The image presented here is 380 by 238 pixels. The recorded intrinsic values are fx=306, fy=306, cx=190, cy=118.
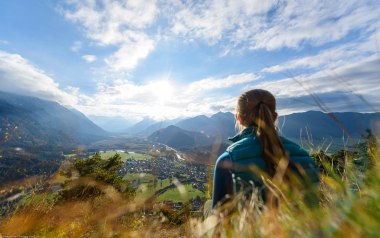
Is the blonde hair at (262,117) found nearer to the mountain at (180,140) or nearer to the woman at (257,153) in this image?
the woman at (257,153)

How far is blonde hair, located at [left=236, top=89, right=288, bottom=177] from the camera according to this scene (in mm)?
3404

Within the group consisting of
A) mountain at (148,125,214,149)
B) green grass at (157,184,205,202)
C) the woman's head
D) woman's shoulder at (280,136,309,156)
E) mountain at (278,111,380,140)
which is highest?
the woman's head

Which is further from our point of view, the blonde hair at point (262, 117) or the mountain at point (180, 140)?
the mountain at point (180, 140)

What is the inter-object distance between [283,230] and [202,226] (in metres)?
0.53

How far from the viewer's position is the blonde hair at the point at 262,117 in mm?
3404

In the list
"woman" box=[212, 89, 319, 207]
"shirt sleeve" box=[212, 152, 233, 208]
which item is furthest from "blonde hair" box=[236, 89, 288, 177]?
"shirt sleeve" box=[212, 152, 233, 208]

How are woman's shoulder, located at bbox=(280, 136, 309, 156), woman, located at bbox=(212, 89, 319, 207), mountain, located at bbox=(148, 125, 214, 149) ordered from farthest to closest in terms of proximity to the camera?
mountain, located at bbox=(148, 125, 214, 149) < woman's shoulder, located at bbox=(280, 136, 309, 156) < woman, located at bbox=(212, 89, 319, 207)

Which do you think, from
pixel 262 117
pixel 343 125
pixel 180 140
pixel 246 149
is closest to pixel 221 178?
pixel 246 149

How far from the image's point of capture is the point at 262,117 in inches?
149

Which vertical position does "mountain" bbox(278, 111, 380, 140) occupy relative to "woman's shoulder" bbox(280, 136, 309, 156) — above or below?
above

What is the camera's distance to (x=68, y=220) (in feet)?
13.7

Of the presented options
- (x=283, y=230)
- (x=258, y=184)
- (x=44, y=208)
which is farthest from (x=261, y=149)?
(x=44, y=208)

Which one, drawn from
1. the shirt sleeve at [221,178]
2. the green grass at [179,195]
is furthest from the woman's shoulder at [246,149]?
the green grass at [179,195]

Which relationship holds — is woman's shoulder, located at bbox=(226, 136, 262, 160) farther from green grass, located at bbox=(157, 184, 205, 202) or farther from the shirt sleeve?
green grass, located at bbox=(157, 184, 205, 202)
